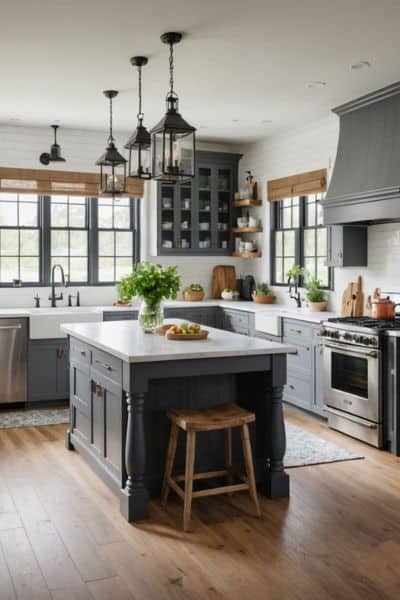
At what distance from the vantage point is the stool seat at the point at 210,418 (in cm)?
375

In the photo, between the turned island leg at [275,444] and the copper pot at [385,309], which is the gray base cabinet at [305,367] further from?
the turned island leg at [275,444]

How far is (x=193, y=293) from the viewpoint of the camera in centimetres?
818

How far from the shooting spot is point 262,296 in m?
7.93

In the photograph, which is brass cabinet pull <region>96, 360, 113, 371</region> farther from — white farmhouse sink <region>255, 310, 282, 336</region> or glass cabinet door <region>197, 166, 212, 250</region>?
glass cabinet door <region>197, 166, 212, 250</region>

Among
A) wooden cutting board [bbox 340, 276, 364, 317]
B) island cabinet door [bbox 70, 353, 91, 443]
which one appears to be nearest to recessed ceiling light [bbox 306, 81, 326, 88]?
wooden cutting board [bbox 340, 276, 364, 317]

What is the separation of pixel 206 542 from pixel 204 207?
554cm

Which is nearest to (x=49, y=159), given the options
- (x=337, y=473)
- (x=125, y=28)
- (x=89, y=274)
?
(x=89, y=274)

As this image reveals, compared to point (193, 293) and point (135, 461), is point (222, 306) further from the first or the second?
point (135, 461)

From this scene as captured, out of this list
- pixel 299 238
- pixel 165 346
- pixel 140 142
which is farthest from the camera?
pixel 299 238

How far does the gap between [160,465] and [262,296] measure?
13.2 ft

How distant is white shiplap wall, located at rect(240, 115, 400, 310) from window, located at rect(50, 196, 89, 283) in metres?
2.17

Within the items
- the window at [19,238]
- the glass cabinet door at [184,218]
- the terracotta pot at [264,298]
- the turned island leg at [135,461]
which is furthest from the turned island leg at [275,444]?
the window at [19,238]

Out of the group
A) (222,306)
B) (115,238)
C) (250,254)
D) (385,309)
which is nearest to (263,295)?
(222,306)

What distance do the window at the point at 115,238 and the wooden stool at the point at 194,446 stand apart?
4317mm
